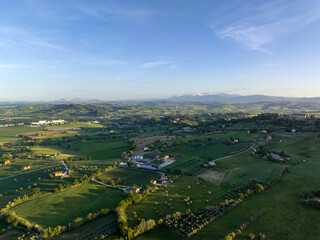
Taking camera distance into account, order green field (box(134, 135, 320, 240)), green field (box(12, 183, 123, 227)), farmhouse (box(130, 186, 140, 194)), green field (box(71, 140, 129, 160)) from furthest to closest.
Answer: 1. green field (box(71, 140, 129, 160))
2. farmhouse (box(130, 186, 140, 194))
3. green field (box(12, 183, 123, 227))
4. green field (box(134, 135, 320, 240))

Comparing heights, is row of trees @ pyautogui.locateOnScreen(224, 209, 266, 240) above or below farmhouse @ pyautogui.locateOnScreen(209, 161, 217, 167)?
below

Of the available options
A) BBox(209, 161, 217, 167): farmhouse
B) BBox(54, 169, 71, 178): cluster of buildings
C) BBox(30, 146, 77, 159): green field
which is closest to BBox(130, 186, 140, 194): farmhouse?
BBox(54, 169, 71, 178): cluster of buildings

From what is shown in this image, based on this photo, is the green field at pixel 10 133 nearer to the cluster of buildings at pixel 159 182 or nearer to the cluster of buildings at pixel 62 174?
the cluster of buildings at pixel 62 174

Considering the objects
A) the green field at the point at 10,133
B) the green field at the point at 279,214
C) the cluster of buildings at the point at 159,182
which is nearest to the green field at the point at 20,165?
the cluster of buildings at the point at 159,182

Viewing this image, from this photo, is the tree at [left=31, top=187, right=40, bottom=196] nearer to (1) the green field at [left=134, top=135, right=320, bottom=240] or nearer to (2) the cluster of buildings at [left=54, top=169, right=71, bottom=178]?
(2) the cluster of buildings at [left=54, top=169, right=71, bottom=178]

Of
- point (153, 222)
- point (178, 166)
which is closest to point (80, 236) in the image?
point (153, 222)

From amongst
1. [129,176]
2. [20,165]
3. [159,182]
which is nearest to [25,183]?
[20,165]

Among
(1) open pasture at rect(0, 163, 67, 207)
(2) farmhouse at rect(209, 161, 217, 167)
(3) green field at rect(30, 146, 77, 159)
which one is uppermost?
(2) farmhouse at rect(209, 161, 217, 167)
